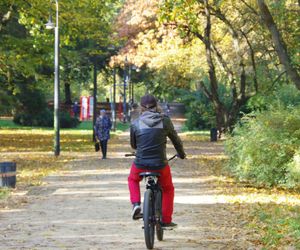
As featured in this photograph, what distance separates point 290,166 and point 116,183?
446 centimetres

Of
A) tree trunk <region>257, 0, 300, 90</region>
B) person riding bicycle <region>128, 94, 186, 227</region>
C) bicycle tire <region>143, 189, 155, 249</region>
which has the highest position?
tree trunk <region>257, 0, 300, 90</region>

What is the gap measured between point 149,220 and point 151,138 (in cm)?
105

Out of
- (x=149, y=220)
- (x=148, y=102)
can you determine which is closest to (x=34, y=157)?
(x=148, y=102)

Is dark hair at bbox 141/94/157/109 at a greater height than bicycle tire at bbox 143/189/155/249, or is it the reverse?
dark hair at bbox 141/94/157/109

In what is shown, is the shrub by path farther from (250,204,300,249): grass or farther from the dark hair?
the dark hair

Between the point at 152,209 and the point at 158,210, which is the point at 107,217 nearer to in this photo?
the point at 158,210

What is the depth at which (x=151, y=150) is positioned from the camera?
9.83 metres

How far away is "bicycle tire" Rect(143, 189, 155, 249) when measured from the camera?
9.37 m

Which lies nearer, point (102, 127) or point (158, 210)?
point (158, 210)

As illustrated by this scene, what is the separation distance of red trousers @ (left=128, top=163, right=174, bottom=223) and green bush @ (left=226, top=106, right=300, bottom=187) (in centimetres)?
683

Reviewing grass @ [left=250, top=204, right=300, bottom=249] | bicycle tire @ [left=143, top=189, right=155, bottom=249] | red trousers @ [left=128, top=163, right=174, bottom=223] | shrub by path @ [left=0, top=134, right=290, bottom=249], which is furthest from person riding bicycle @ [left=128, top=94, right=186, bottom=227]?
grass @ [left=250, top=204, right=300, bottom=249]

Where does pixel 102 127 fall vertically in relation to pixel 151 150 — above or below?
below

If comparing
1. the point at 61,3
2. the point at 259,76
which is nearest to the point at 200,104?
the point at 259,76

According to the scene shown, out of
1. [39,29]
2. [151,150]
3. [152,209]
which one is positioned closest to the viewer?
[152,209]
